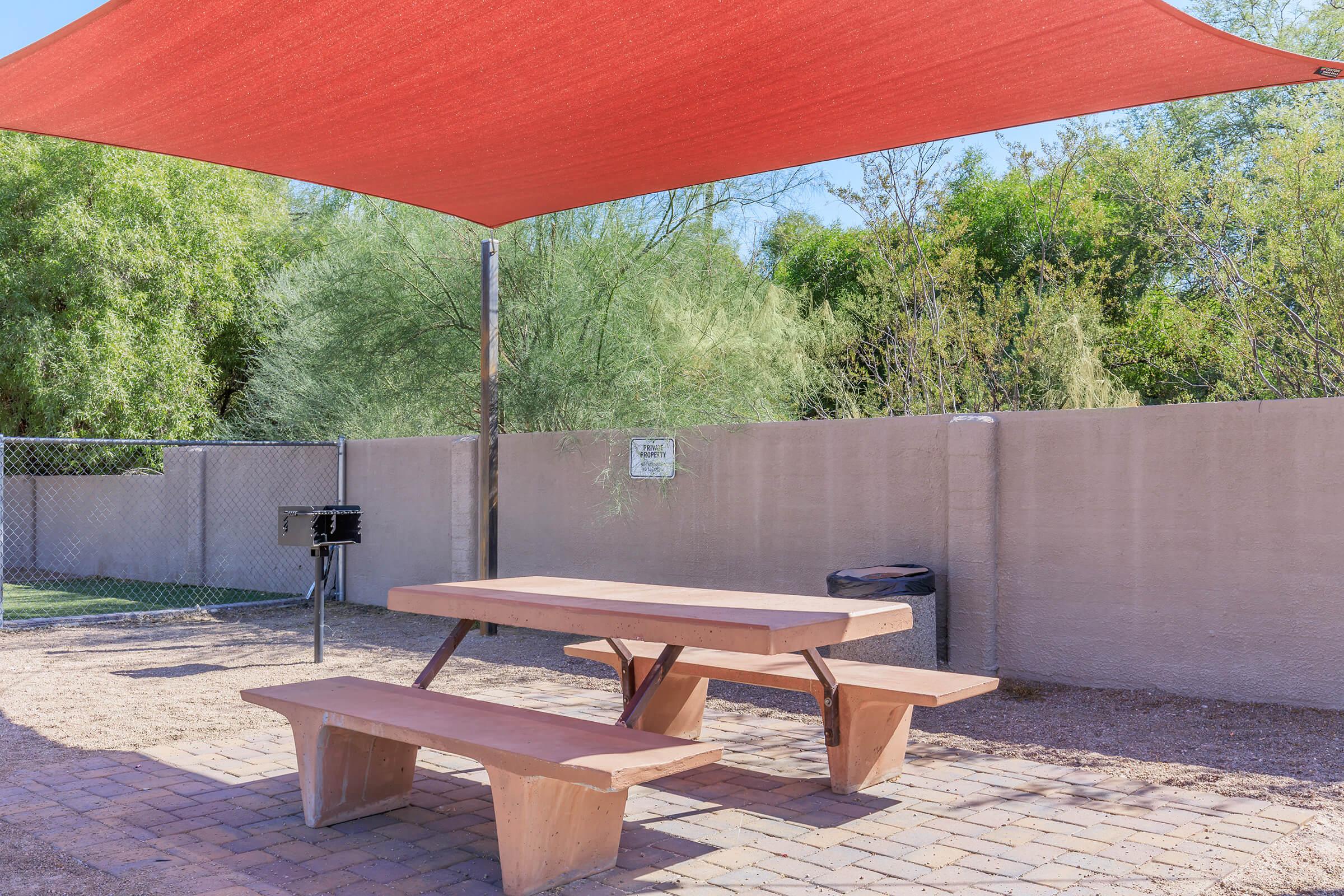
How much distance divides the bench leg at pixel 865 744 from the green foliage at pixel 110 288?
13639mm

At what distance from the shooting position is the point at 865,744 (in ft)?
14.5

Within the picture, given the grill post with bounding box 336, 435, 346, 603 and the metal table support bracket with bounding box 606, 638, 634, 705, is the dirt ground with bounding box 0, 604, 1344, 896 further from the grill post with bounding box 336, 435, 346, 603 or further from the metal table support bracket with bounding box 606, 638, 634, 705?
the grill post with bounding box 336, 435, 346, 603

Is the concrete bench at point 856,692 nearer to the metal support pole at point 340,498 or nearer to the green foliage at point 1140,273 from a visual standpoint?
the green foliage at point 1140,273

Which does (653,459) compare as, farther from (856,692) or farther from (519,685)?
(856,692)

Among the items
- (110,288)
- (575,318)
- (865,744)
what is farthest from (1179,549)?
(110,288)

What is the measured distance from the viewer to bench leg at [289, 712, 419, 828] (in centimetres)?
402

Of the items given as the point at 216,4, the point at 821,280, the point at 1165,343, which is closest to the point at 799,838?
the point at 216,4

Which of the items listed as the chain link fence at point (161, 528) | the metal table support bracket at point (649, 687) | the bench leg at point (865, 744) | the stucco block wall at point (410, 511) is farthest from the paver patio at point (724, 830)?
the chain link fence at point (161, 528)

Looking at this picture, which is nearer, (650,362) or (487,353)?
(487,353)

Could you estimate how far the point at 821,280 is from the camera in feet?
62.5

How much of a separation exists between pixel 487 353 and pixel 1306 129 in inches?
232

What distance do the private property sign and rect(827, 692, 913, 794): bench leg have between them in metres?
4.07

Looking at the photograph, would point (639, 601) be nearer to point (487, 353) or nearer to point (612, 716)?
point (612, 716)

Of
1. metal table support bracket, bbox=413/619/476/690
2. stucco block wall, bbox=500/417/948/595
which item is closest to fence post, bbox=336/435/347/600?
stucco block wall, bbox=500/417/948/595
